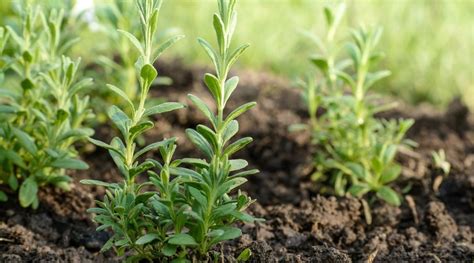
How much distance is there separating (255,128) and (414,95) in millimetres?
1928

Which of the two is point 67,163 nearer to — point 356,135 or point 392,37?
point 356,135

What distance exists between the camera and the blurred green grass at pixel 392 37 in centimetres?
578

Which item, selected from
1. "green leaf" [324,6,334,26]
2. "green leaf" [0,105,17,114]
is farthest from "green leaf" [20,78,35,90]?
"green leaf" [324,6,334,26]

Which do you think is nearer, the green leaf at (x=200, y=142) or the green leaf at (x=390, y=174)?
the green leaf at (x=200, y=142)

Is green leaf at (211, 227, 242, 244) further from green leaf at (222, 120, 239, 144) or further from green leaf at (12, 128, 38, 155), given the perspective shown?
green leaf at (12, 128, 38, 155)

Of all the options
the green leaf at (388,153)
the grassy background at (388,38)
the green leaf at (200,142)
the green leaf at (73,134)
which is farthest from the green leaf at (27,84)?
the grassy background at (388,38)

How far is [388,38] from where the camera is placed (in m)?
6.15

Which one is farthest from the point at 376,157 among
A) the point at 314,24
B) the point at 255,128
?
the point at 314,24

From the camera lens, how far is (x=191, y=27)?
6652mm

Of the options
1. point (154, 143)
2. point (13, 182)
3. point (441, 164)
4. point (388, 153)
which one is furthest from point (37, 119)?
point (441, 164)

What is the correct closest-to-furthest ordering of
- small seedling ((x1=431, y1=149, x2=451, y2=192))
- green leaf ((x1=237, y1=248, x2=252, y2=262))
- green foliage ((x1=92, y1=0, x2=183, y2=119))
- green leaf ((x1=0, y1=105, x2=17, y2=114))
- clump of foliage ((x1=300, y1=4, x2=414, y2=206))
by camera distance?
green leaf ((x1=237, y1=248, x2=252, y2=262))
green leaf ((x1=0, y1=105, x2=17, y2=114))
clump of foliage ((x1=300, y1=4, x2=414, y2=206))
small seedling ((x1=431, y1=149, x2=451, y2=192))
green foliage ((x1=92, y1=0, x2=183, y2=119))

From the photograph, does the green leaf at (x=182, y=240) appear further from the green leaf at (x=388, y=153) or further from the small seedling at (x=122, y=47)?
the small seedling at (x=122, y=47)

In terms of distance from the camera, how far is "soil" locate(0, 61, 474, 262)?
9.04 feet

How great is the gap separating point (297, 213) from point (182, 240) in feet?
3.00
